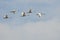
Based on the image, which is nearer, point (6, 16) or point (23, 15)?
point (23, 15)

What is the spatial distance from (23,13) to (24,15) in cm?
31

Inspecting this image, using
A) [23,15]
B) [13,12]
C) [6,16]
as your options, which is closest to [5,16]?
[6,16]

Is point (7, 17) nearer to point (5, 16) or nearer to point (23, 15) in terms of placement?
point (5, 16)

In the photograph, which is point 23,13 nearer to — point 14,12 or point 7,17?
point 14,12

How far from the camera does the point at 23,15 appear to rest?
36.9 ft

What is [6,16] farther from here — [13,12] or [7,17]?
[13,12]

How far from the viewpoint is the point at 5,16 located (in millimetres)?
12352

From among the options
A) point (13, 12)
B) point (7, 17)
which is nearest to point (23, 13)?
point (13, 12)

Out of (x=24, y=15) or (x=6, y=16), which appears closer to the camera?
(x=24, y=15)

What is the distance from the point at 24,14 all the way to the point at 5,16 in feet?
6.46

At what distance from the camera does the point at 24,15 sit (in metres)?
11.2

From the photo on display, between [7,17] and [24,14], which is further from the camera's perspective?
[7,17]

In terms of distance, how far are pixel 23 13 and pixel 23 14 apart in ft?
0.35

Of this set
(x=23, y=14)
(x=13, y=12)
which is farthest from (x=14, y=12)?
(x=23, y=14)
